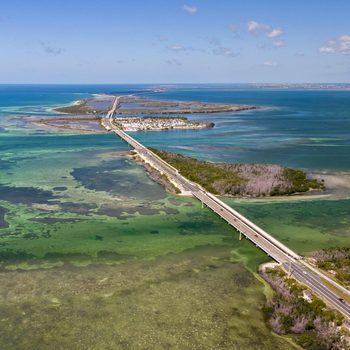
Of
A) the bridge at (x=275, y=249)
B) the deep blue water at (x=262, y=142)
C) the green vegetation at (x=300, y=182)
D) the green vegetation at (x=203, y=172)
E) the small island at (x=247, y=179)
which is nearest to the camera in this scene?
the bridge at (x=275, y=249)

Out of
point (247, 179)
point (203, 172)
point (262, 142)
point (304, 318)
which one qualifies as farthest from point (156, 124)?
point (304, 318)

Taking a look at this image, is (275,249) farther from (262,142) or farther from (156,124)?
(156,124)

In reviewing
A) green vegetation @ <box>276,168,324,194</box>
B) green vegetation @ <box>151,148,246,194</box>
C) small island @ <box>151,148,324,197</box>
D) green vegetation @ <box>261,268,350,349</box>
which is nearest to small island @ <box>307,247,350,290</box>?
green vegetation @ <box>261,268,350,349</box>

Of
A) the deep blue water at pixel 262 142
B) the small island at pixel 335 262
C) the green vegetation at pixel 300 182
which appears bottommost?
the small island at pixel 335 262

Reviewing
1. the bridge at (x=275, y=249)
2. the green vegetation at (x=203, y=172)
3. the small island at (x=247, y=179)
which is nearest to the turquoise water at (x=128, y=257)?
the bridge at (x=275, y=249)

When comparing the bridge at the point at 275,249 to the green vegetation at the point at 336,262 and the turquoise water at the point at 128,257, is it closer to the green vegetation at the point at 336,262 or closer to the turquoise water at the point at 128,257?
the turquoise water at the point at 128,257

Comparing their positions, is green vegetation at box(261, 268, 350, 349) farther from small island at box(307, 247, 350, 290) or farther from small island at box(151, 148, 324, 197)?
small island at box(151, 148, 324, 197)
